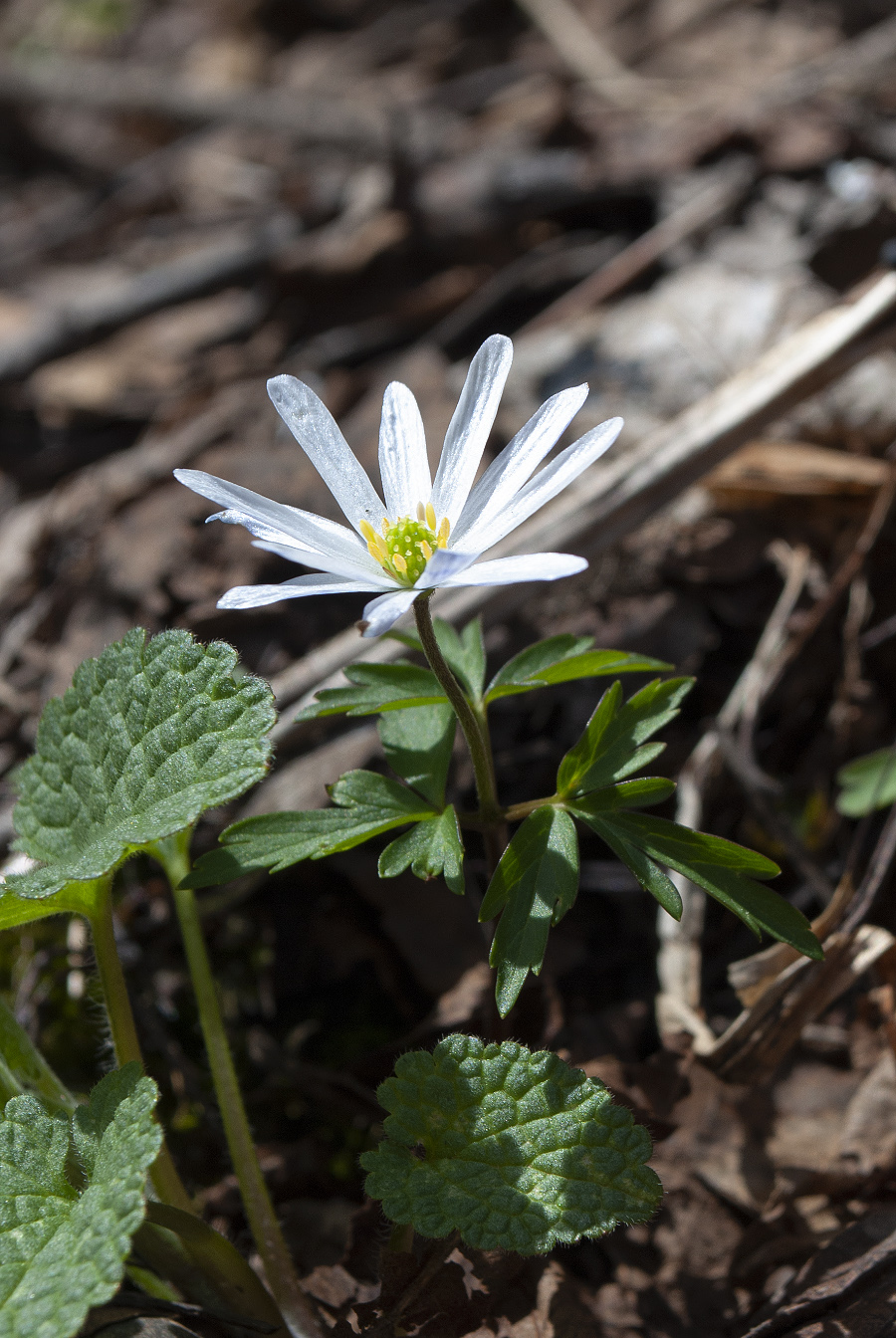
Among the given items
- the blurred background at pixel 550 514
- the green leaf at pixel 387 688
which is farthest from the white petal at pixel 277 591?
the blurred background at pixel 550 514

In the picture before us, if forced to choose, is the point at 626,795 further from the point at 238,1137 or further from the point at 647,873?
the point at 238,1137

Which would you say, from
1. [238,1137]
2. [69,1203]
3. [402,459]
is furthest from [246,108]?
[69,1203]

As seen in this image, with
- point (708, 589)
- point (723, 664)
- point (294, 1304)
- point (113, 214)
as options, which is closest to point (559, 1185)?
point (294, 1304)

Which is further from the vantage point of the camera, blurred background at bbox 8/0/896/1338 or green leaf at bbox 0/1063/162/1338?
blurred background at bbox 8/0/896/1338

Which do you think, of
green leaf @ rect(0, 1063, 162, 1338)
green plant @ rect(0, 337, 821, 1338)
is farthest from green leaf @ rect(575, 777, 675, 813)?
green leaf @ rect(0, 1063, 162, 1338)

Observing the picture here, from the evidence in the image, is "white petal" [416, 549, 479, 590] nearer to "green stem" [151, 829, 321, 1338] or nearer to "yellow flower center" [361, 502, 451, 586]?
"yellow flower center" [361, 502, 451, 586]

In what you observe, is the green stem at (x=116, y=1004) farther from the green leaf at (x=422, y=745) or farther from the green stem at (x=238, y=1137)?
the green leaf at (x=422, y=745)
